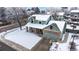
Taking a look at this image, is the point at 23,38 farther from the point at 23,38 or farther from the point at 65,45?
the point at 65,45

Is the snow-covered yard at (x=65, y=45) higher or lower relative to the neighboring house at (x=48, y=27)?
lower

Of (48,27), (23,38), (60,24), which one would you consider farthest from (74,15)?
(23,38)

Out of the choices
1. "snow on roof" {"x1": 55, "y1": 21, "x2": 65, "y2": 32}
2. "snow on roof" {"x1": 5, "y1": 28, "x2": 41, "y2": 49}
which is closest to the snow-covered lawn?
"snow on roof" {"x1": 5, "y1": 28, "x2": 41, "y2": 49}

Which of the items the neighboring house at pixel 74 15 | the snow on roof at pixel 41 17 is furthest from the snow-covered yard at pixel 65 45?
the snow on roof at pixel 41 17

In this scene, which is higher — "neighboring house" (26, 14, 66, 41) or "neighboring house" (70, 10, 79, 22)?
"neighboring house" (70, 10, 79, 22)

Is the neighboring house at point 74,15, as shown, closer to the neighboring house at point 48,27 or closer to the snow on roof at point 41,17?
the neighboring house at point 48,27

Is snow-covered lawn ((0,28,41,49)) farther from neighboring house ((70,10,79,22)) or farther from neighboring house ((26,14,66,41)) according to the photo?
neighboring house ((70,10,79,22))
